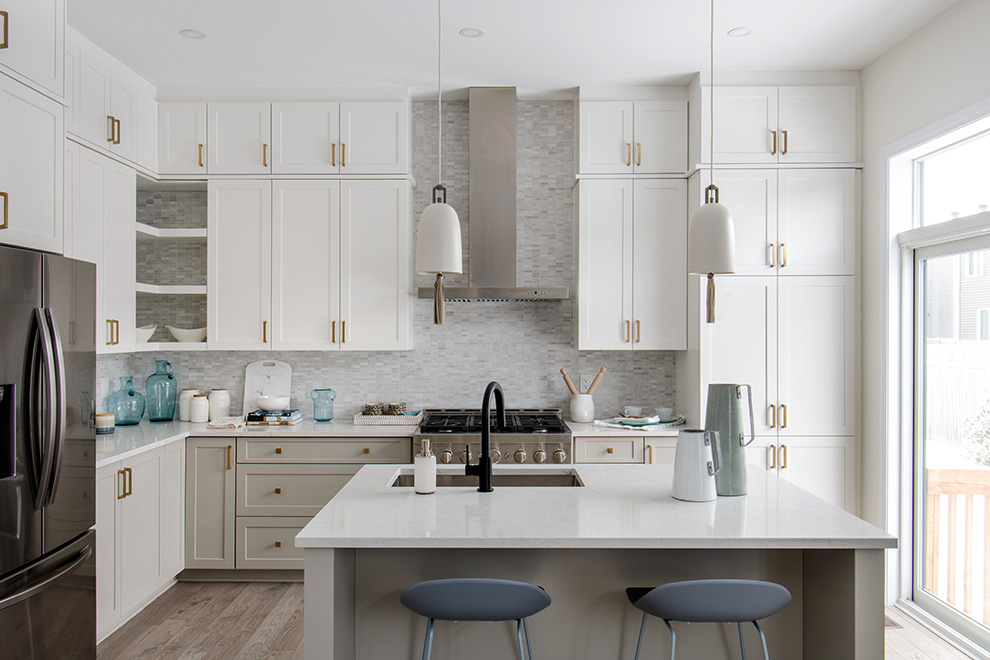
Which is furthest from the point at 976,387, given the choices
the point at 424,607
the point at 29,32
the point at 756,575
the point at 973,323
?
the point at 29,32

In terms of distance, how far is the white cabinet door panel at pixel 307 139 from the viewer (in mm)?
3883

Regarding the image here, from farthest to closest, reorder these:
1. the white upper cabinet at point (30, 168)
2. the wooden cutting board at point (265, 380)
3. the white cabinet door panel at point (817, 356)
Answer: the wooden cutting board at point (265, 380)
the white cabinet door panel at point (817, 356)
the white upper cabinet at point (30, 168)

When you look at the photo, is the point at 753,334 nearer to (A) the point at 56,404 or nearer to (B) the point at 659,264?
(B) the point at 659,264

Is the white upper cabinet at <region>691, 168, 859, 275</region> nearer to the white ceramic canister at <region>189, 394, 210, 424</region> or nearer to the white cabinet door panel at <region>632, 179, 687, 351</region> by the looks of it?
the white cabinet door panel at <region>632, 179, 687, 351</region>

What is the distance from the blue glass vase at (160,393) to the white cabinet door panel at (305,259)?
0.79 m

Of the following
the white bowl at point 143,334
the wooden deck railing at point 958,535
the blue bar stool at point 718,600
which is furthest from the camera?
the white bowl at point 143,334

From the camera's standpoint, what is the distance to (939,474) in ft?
10.4

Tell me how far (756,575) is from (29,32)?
10.1 feet

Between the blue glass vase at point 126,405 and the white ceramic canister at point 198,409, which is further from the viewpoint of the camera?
the white ceramic canister at point 198,409

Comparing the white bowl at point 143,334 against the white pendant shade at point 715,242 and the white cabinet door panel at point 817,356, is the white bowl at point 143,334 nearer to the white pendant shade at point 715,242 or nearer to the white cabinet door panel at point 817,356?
the white pendant shade at point 715,242

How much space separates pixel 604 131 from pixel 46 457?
3225 mm

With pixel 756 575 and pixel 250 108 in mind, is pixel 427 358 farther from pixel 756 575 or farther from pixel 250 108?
pixel 756 575

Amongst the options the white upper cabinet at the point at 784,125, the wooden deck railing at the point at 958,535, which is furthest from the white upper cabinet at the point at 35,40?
the wooden deck railing at the point at 958,535

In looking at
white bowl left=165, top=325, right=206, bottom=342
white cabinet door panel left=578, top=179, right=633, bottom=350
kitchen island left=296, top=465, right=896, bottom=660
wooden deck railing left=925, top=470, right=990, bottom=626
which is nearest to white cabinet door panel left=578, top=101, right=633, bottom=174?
white cabinet door panel left=578, top=179, right=633, bottom=350
